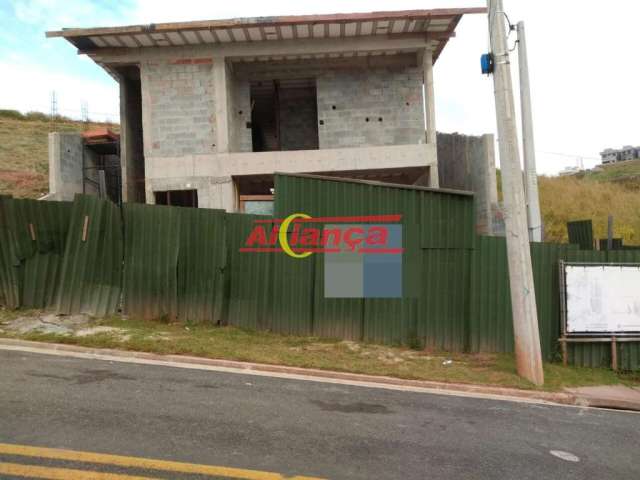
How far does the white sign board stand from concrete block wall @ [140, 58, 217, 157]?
11.8m

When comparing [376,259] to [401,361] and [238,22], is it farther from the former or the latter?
[238,22]

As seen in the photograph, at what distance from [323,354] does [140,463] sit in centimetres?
470

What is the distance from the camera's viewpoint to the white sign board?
8.54 m

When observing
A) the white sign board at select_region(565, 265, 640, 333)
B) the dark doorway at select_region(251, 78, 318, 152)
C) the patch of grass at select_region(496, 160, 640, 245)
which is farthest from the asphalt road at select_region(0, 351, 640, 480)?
the patch of grass at select_region(496, 160, 640, 245)

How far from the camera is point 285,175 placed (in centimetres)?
938

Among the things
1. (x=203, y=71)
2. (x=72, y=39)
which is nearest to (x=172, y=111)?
(x=203, y=71)

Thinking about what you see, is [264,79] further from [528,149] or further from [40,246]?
[40,246]

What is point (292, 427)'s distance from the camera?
4.79 m

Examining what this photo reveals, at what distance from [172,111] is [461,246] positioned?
1143cm

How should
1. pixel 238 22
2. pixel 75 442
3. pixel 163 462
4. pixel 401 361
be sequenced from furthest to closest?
pixel 238 22, pixel 401 361, pixel 75 442, pixel 163 462

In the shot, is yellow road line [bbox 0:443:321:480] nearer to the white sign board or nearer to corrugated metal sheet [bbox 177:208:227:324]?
corrugated metal sheet [bbox 177:208:227:324]

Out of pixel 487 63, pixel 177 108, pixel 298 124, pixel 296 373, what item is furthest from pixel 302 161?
pixel 296 373

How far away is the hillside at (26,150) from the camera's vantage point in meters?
25.0

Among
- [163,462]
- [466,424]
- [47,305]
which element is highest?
[47,305]
